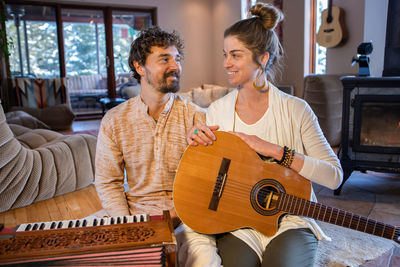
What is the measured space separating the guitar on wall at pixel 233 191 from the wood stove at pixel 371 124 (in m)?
1.70

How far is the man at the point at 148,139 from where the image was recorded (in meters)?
1.66

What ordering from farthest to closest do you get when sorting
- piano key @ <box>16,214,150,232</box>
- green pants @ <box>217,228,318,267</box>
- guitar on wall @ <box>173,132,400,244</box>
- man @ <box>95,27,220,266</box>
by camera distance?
man @ <box>95,27,220,266</box>, guitar on wall @ <box>173,132,400,244</box>, green pants @ <box>217,228,318,267</box>, piano key @ <box>16,214,150,232</box>

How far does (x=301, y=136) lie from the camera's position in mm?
1495

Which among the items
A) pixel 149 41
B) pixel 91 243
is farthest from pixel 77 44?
pixel 91 243

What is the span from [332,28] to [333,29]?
0.07ft

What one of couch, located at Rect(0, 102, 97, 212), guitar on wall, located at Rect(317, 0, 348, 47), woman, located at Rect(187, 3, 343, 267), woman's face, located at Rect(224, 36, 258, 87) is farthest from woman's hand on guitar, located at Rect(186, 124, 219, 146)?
guitar on wall, located at Rect(317, 0, 348, 47)

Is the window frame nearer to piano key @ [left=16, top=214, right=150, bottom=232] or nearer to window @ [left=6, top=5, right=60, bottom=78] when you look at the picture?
window @ [left=6, top=5, right=60, bottom=78]

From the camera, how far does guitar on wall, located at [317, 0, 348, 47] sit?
4.41 meters

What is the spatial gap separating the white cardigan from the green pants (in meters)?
0.05

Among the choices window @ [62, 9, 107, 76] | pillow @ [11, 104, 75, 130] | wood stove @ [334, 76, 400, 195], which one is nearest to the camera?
wood stove @ [334, 76, 400, 195]

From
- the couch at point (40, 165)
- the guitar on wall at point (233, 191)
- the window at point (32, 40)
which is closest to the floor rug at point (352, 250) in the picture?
the guitar on wall at point (233, 191)

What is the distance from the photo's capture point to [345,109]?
9.37ft

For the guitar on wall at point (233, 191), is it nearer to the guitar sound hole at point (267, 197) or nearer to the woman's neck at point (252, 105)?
the guitar sound hole at point (267, 197)

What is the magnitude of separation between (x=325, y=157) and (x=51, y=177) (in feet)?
7.63
